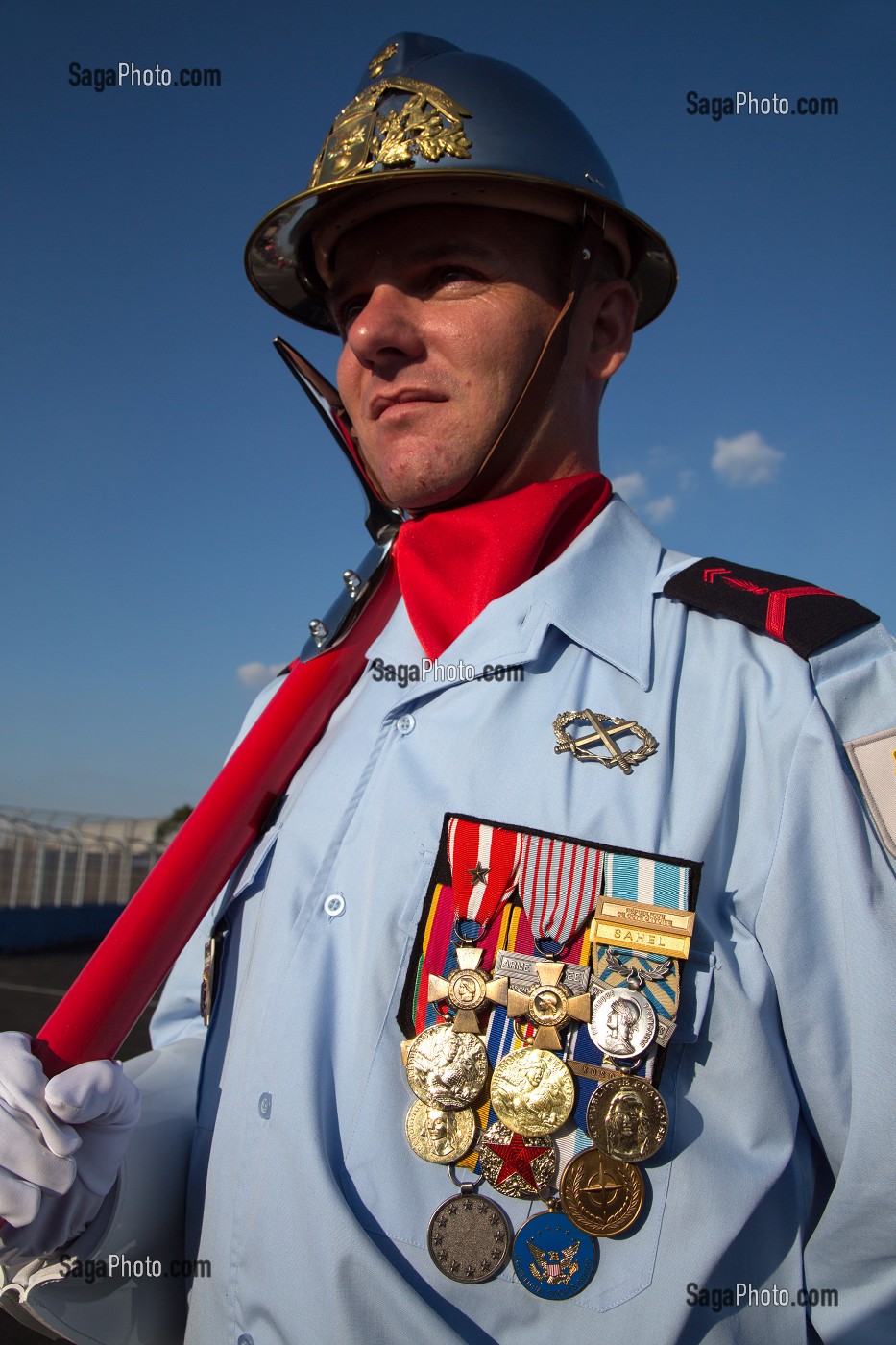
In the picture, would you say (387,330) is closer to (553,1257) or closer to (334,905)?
(334,905)

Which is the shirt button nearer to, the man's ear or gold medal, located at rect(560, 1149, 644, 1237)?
gold medal, located at rect(560, 1149, 644, 1237)

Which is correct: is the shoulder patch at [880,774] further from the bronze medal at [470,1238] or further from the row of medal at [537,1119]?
the bronze medal at [470,1238]

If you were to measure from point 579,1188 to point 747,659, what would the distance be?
3.22ft

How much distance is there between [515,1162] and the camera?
5.12 feet

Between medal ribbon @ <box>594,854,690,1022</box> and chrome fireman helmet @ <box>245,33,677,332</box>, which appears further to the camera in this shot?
chrome fireman helmet @ <box>245,33,677,332</box>

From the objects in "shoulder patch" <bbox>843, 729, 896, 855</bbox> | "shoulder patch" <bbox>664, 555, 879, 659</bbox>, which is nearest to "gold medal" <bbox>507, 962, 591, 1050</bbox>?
"shoulder patch" <bbox>843, 729, 896, 855</bbox>

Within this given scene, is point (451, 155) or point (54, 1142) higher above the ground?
point (451, 155)

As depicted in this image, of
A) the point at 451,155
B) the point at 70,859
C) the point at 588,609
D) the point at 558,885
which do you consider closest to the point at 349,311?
the point at 451,155

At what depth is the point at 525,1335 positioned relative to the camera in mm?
1461

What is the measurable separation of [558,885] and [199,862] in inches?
35.1

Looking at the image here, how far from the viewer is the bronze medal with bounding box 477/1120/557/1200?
60.8 inches

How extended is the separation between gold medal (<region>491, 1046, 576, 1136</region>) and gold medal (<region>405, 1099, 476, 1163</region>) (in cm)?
6

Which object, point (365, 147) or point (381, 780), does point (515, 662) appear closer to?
point (381, 780)

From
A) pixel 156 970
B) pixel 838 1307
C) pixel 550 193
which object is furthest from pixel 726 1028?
pixel 550 193
